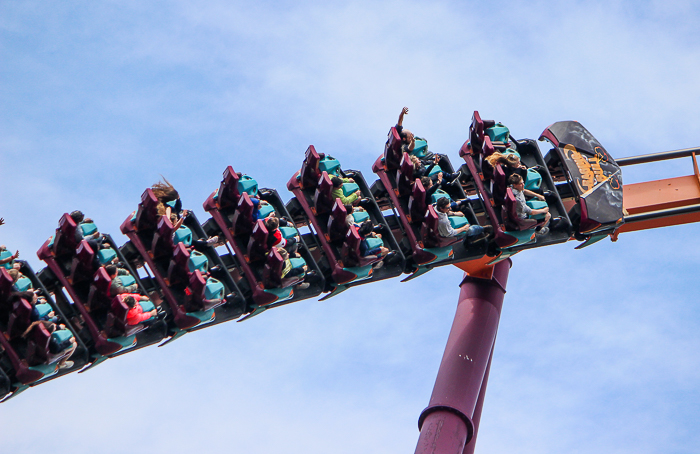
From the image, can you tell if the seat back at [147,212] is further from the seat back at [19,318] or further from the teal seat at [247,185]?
the seat back at [19,318]

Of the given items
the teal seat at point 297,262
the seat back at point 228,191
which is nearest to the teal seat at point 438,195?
the teal seat at point 297,262

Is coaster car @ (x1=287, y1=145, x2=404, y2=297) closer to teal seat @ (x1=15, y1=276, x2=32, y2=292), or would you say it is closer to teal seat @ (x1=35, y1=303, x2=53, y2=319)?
teal seat @ (x1=35, y1=303, x2=53, y2=319)

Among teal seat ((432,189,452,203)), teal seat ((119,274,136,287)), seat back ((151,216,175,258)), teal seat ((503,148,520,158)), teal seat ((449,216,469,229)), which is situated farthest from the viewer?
teal seat ((503,148,520,158))

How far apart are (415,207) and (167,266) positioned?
2920 millimetres

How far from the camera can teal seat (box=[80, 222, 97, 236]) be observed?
11203mm

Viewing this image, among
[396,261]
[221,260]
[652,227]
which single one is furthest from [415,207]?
[652,227]

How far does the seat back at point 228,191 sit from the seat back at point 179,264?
93 centimetres

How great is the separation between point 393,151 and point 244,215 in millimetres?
2130

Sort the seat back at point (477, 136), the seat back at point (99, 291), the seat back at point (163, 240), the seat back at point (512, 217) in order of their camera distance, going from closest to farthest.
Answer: the seat back at point (99, 291) < the seat back at point (163, 240) < the seat back at point (512, 217) < the seat back at point (477, 136)

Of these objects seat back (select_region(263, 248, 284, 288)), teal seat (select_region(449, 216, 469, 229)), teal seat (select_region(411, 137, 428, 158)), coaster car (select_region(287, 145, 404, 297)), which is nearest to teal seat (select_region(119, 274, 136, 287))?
seat back (select_region(263, 248, 284, 288))

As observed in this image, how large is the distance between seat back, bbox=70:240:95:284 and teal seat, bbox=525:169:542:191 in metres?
5.09

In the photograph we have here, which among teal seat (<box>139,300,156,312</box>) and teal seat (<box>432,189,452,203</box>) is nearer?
teal seat (<box>139,300,156,312</box>)

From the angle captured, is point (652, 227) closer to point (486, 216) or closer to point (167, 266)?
point (486, 216)

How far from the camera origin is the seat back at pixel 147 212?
1135 cm
